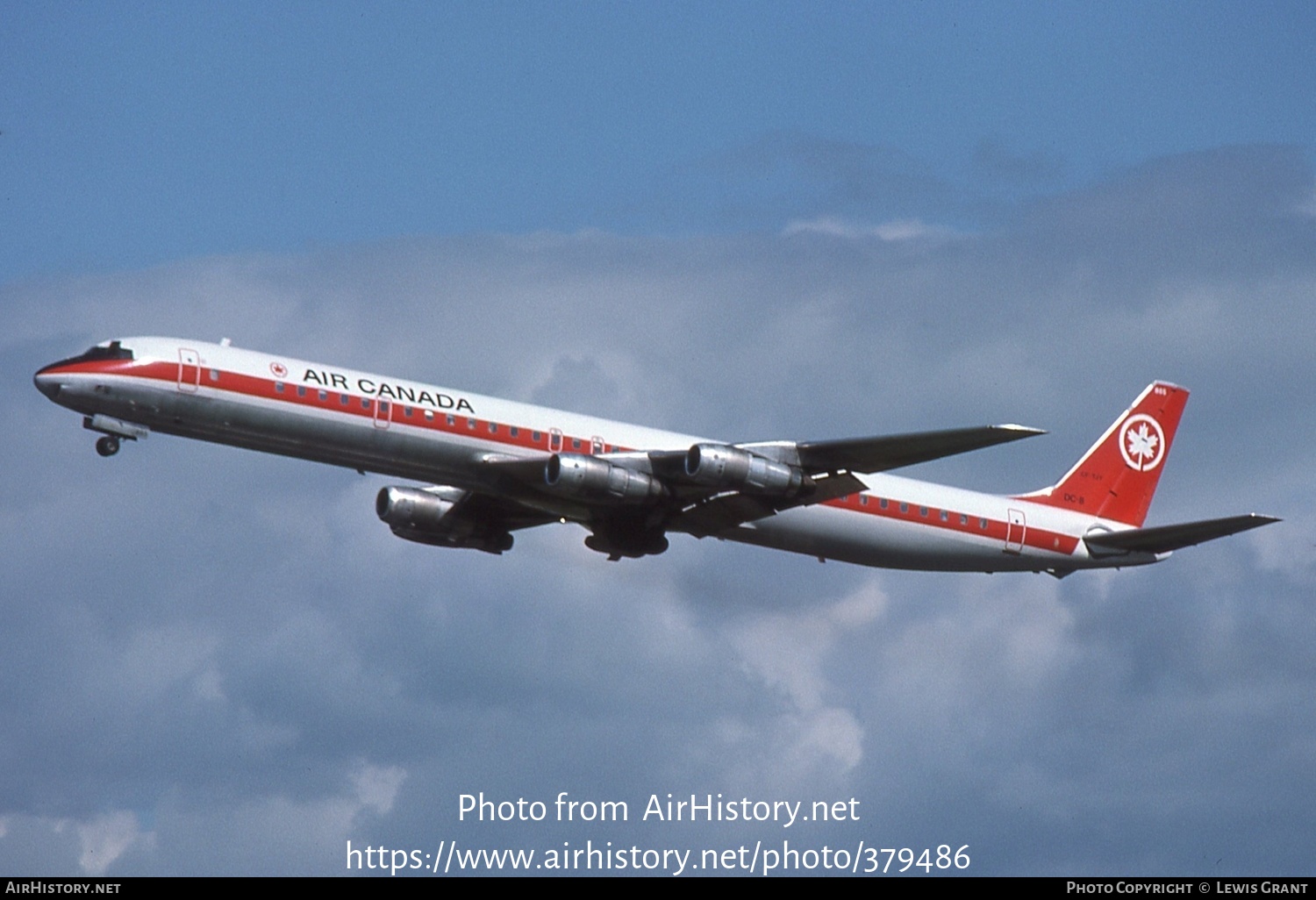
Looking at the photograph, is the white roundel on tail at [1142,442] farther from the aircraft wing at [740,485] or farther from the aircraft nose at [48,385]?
the aircraft nose at [48,385]

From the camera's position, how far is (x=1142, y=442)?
74938mm

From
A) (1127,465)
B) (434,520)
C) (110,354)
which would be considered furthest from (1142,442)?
(110,354)

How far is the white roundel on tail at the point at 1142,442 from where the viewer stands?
74.2 meters

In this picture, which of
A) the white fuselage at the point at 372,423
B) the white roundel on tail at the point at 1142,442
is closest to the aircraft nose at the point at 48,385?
the white fuselage at the point at 372,423

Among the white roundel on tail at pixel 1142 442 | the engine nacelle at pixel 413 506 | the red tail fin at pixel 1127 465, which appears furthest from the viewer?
the white roundel on tail at pixel 1142 442

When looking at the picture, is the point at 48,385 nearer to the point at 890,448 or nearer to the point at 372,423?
the point at 372,423

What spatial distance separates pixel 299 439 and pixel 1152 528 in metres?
29.9

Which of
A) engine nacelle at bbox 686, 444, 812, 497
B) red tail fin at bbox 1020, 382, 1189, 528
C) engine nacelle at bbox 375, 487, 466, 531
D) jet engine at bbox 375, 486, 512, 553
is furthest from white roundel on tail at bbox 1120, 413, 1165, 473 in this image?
engine nacelle at bbox 375, 487, 466, 531

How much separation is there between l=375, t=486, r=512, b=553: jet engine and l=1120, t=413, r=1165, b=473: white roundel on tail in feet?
78.8

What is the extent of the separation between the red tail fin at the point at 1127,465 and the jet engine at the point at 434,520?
779 inches
